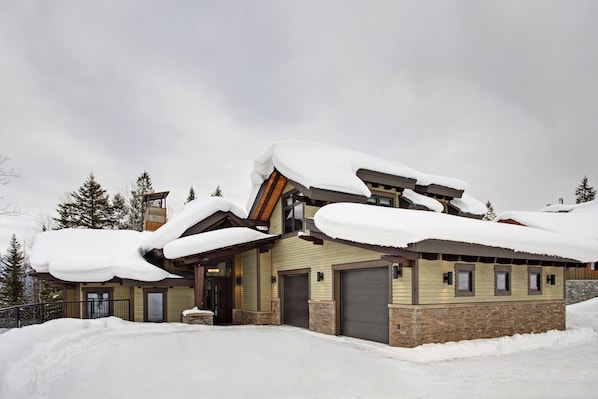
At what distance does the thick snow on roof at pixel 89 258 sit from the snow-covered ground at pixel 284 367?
421 cm

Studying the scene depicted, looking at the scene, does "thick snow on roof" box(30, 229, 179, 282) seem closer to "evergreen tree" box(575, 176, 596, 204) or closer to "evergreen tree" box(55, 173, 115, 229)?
"evergreen tree" box(55, 173, 115, 229)

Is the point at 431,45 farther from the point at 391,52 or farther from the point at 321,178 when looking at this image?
the point at 321,178

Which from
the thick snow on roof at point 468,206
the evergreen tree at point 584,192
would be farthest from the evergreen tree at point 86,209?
the evergreen tree at point 584,192

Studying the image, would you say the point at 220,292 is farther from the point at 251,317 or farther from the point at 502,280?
the point at 502,280

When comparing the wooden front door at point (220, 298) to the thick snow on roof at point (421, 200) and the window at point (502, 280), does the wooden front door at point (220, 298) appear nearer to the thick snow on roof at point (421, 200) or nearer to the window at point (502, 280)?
the thick snow on roof at point (421, 200)

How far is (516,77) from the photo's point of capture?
18.0 m

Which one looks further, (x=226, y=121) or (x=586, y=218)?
(x=226, y=121)

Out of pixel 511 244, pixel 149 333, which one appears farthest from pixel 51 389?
pixel 511 244

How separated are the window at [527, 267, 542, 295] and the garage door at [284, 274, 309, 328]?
272 inches

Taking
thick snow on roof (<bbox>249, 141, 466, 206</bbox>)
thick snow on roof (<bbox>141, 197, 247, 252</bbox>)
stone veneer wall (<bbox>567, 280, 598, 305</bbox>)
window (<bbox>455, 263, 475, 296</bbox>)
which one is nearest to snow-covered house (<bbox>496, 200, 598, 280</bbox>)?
stone veneer wall (<bbox>567, 280, 598, 305</bbox>)

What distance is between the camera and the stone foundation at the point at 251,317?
16578 mm

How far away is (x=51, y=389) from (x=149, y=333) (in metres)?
7.53

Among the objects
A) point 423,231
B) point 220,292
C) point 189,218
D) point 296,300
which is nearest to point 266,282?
point 296,300

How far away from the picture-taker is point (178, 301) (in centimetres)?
1762
